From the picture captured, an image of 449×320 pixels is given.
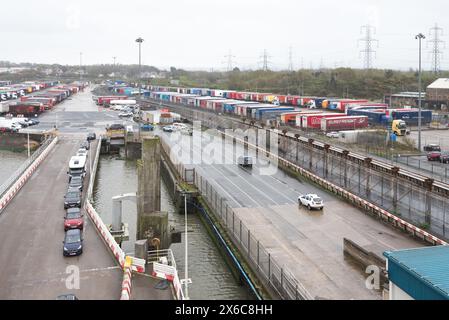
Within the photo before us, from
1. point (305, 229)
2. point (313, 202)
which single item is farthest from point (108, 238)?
point (313, 202)

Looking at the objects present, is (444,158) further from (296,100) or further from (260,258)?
(296,100)

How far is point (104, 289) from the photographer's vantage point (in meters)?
11.4

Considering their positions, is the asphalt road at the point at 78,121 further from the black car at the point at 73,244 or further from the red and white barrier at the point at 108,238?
the black car at the point at 73,244

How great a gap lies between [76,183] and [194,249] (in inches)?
284

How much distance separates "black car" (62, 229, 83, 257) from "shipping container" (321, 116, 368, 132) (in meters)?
29.3

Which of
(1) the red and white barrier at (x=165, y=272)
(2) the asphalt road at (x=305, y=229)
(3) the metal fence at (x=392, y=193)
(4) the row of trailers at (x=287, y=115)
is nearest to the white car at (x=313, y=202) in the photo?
(2) the asphalt road at (x=305, y=229)

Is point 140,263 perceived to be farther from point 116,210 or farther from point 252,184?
point 252,184

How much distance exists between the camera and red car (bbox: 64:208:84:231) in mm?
15742

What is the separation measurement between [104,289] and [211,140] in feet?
102

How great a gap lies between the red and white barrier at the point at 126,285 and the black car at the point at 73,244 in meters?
2.19

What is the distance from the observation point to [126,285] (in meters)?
11.1

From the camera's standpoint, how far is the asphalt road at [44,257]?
11.4m
